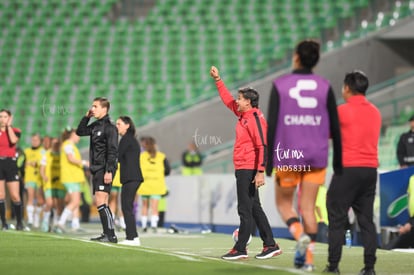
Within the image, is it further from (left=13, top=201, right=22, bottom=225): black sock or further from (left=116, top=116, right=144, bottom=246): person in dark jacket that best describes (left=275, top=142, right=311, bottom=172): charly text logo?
(left=13, top=201, right=22, bottom=225): black sock

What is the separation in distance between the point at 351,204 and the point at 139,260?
209 centimetres

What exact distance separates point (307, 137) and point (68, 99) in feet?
77.8

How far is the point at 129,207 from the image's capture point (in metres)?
14.0

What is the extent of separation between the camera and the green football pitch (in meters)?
9.09

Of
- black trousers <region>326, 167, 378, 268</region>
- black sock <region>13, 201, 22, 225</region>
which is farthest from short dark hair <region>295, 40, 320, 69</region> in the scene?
black sock <region>13, 201, 22, 225</region>

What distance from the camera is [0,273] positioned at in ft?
28.5

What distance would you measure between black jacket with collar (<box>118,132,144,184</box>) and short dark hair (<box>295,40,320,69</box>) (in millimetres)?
5730

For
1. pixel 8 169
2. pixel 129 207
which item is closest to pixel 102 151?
pixel 129 207

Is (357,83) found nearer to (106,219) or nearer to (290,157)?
(290,157)

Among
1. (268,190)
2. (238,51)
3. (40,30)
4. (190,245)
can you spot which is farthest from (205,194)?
(40,30)

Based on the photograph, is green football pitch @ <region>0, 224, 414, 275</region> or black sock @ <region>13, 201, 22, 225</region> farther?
black sock @ <region>13, 201, 22, 225</region>

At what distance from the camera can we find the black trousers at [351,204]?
31.0 feet

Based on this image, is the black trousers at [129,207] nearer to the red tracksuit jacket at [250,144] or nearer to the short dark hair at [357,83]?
the red tracksuit jacket at [250,144]

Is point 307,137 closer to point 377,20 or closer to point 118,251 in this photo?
point 118,251
